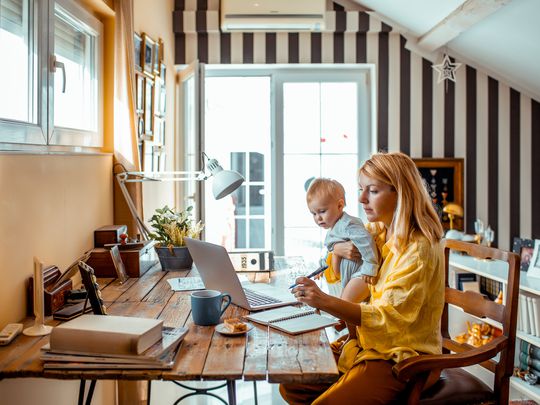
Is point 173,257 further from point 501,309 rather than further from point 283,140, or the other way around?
point 283,140

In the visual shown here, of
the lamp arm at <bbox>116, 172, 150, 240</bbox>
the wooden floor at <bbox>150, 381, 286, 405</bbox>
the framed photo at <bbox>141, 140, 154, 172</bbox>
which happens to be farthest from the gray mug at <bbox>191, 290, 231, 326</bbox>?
the framed photo at <bbox>141, 140, 154, 172</bbox>

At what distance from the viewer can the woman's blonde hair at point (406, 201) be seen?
171 cm

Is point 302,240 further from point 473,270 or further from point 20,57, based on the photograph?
point 20,57

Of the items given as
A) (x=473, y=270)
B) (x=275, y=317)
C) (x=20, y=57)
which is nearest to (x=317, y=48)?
(x=473, y=270)

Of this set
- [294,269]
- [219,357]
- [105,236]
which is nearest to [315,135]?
[294,269]

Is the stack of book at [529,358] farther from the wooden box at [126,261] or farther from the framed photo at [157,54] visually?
the framed photo at [157,54]

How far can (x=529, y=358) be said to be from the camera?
3.12 metres

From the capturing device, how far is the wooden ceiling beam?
10.5 feet

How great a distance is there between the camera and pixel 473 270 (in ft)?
11.7

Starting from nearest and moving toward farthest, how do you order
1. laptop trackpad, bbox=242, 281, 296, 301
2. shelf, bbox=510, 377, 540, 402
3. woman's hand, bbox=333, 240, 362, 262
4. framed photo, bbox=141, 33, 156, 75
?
laptop trackpad, bbox=242, 281, 296, 301, woman's hand, bbox=333, 240, 362, 262, shelf, bbox=510, 377, 540, 402, framed photo, bbox=141, 33, 156, 75

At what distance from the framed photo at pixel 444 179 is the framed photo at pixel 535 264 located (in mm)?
1071

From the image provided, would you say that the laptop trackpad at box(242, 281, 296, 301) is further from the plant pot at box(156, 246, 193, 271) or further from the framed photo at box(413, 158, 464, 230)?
the framed photo at box(413, 158, 464, 230)

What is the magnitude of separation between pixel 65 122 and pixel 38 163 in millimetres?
524

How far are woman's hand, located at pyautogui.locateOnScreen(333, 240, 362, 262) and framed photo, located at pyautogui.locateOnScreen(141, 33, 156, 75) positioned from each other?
176 centimetres
